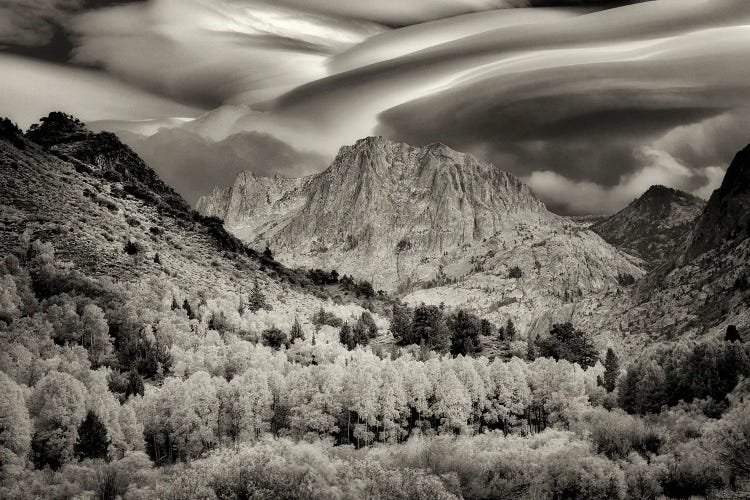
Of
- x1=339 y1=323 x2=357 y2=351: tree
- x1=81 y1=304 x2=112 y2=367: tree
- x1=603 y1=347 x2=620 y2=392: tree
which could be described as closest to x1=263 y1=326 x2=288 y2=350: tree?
x1=339 y1=323 x2=357 y2=351: tree

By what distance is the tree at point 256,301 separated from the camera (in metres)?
178

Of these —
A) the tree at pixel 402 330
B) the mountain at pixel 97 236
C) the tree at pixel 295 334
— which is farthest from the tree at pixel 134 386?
the tree at pixel 402 330

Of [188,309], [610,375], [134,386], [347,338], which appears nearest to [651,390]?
[610,375]

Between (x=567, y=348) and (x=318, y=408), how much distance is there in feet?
242

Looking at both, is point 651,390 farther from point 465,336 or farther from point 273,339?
point 273,339

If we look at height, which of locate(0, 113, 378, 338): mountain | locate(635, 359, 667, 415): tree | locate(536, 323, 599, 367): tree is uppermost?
locate(0, 113, 378, 338): mountain

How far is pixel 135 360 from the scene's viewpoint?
398ft

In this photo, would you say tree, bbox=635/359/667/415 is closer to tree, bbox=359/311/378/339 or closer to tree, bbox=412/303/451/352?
tree, bbox=412/303/451/352

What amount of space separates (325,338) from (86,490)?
9709cm

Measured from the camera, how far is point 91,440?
84.9 metres

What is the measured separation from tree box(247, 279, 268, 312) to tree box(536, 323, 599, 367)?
7616 centimetres

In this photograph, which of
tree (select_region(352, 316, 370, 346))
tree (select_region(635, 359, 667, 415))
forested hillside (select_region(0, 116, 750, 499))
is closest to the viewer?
forested hillside (select_region(0, 116, 750, 499))

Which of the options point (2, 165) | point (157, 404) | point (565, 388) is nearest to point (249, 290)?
point (2, 165)

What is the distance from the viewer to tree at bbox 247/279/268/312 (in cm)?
17762
